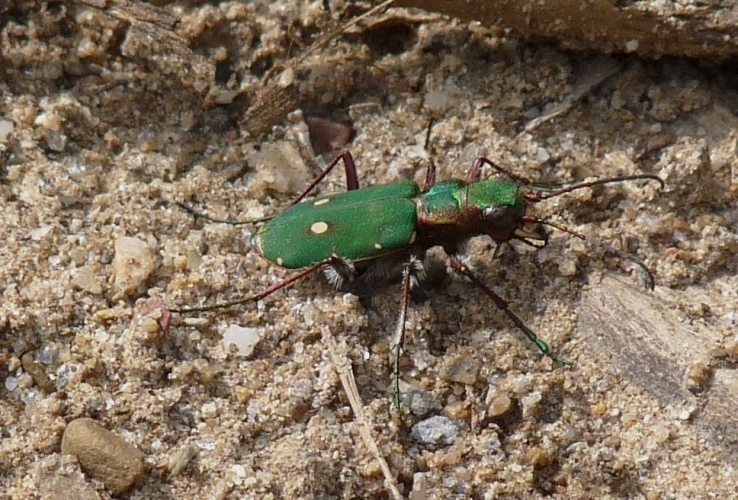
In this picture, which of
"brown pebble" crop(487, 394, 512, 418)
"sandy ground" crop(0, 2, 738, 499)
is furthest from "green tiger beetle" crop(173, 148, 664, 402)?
"brown pebble" crop(487, 394, 512, 418)

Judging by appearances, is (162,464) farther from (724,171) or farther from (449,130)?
(724,171)

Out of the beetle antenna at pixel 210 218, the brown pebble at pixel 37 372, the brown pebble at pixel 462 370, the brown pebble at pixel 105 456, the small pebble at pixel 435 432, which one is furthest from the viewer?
the beetle antenna at pixel 210 218

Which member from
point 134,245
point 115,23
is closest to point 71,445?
point 134,245

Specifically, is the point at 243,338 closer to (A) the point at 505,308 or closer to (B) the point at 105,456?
(B) the point at 105,456

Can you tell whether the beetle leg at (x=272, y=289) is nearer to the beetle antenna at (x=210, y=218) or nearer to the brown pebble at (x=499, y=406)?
the beetle antenna at (x=210, y=218)

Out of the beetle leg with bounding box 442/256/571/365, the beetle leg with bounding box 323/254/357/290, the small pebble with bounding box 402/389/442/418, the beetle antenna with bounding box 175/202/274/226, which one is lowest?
the small pebble with bounding box 402/389/442/418

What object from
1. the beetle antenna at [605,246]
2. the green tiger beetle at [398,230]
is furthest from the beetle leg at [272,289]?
the beetle antenna at [605,246]

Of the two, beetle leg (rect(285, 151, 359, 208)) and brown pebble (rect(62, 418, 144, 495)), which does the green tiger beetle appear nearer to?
beetle leg (rect(285, 151, 359, 208))
